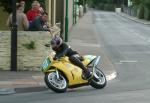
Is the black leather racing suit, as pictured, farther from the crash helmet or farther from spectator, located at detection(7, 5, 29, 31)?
spectator, located at detection(7, 5, 29, 31)

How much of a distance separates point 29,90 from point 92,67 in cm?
153

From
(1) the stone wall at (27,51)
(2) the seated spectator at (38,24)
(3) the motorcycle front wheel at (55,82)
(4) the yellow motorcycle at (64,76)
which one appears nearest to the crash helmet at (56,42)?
(4) the yellow motorcycle at (64,76)

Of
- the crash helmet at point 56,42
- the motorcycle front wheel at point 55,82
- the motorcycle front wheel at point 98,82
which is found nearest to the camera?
the motorcycle front wheel at point 55,82

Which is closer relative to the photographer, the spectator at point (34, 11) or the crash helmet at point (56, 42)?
the crash helmet at point (56, 42)

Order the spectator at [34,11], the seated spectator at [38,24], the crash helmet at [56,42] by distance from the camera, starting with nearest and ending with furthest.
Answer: the crash helmet at [56,42]
the seated spectator at [38,24]
the spectator at [34,11]

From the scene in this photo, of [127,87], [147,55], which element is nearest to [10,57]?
[127,87]

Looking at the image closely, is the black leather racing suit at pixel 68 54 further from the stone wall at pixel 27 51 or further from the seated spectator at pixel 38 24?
the seated spectator at pixel 38 24

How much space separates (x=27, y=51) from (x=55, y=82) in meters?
3.54

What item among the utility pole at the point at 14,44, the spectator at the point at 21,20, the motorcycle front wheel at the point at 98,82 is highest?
the spectator at the point at 21,20

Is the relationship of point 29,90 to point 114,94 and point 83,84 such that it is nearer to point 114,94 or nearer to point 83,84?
point 83,84

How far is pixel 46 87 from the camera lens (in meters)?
13.5

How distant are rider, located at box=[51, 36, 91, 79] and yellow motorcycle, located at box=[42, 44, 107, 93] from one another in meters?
0.08

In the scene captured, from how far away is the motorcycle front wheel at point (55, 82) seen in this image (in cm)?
1279

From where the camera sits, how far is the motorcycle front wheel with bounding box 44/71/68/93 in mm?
12789
